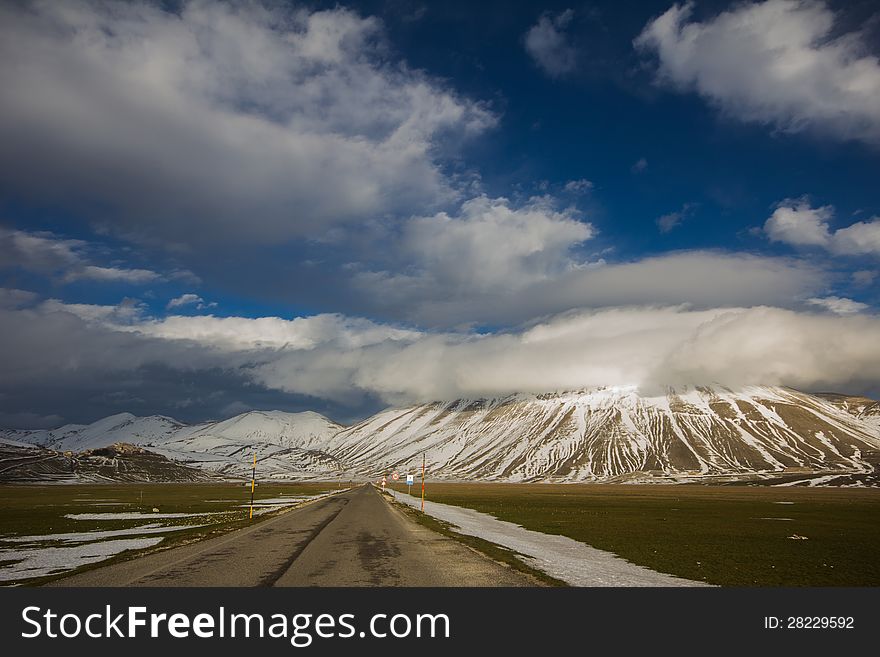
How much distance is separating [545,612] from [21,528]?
166 feet

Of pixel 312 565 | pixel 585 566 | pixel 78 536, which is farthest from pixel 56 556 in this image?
pixel 585 566

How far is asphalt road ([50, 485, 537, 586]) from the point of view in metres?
17.2

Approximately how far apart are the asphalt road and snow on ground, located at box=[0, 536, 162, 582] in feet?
8.59

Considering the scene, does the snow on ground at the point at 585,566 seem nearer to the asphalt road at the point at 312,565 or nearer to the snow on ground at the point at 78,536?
the asphalt road at the point at 312,565

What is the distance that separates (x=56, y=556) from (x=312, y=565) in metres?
15.2

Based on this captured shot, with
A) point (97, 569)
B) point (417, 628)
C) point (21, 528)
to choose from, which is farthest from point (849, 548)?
point (21, 528)

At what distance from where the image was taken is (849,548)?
36.0m

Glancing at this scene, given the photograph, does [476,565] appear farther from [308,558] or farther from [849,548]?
[849,548]

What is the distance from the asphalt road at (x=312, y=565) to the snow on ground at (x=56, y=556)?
262cm

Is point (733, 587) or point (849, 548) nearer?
point (733, 587)

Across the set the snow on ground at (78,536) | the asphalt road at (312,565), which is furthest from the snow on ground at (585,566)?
the snow on ground at (78,536)

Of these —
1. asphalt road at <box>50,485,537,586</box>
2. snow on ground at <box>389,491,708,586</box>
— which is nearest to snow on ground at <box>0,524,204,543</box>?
asphalt road at <box>50,485,537,586</box>

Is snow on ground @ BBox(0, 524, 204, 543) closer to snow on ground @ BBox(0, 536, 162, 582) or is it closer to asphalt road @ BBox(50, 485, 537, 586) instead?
snow on ground @ BBox(0, 536, 162, 582)

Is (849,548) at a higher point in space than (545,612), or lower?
lower
